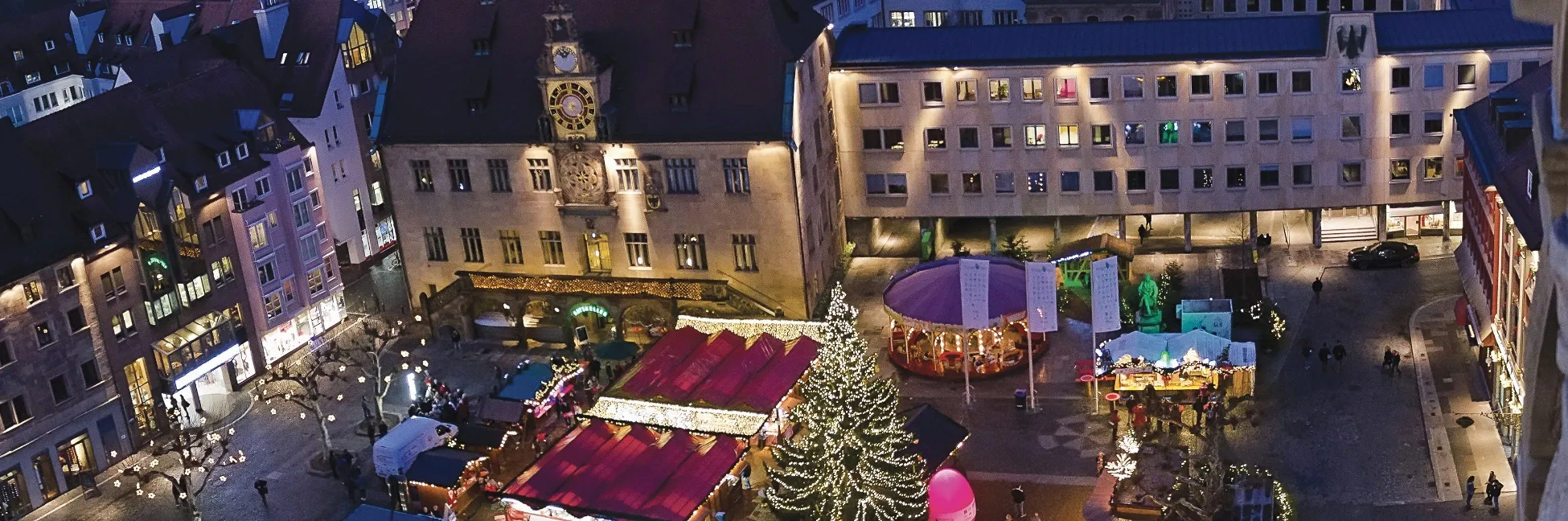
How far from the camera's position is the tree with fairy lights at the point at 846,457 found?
56.2 meters

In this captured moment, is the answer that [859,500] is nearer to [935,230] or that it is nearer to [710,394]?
[710,394]

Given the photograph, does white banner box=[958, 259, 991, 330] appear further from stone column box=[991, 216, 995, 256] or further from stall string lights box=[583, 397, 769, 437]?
stone column box=[991, 216, 995, 256]

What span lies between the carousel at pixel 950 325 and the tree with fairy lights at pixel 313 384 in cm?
2793

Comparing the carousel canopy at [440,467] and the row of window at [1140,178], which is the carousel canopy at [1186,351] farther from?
the carousel canopy at [440,467]

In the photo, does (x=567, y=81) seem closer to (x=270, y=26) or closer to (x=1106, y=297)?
(x=270, y=26)

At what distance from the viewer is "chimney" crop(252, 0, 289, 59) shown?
10169 centimetres

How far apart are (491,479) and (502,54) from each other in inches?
1028

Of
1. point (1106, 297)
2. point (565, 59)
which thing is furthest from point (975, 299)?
point (565, 59)

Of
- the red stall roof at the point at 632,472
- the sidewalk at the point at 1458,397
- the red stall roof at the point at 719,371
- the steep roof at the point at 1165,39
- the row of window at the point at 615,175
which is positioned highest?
the steep roof at the point at 1165,39

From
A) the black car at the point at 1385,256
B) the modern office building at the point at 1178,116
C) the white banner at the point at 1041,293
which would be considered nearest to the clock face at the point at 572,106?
the modern office building at the point at 1178,116

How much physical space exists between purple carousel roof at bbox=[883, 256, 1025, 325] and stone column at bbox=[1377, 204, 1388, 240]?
2293 centimetres

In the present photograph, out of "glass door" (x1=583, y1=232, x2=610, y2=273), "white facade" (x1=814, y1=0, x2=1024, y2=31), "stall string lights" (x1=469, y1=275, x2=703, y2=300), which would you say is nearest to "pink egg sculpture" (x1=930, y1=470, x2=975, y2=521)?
"stall string lights" (x1=469, y1=275, x2=703, y2=300)

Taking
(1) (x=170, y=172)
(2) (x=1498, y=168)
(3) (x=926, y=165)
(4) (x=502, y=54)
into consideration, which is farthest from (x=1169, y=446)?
(1) (x=170, y=172)

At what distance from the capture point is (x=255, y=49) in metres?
102
